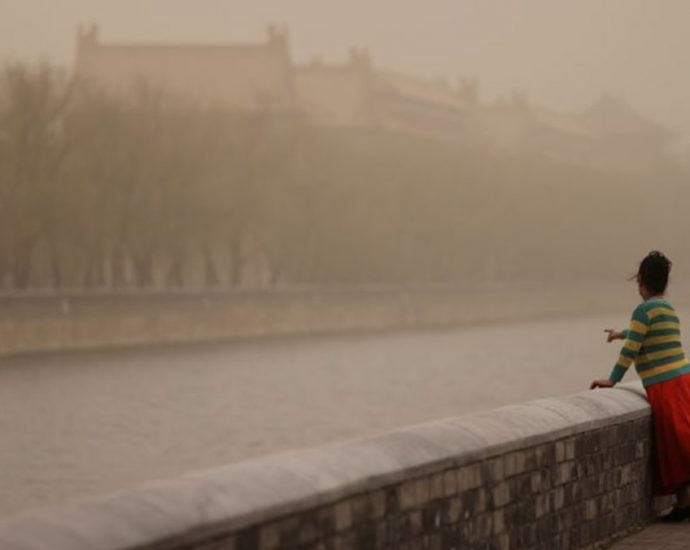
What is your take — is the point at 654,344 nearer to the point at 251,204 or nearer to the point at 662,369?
the point at 662,369

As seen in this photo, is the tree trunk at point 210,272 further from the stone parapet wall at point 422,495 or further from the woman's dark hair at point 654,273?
the woman's dark hair at point 654,273

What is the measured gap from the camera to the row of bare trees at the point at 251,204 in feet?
161

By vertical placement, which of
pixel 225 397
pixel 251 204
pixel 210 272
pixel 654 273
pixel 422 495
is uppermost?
pixel 654 273

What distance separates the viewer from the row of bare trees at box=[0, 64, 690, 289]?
1937 inches

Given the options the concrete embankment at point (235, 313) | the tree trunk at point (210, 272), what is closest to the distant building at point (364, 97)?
the concrete embankment at point (235, 313)

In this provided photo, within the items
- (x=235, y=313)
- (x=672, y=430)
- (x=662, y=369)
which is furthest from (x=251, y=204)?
(x=662, y=369)

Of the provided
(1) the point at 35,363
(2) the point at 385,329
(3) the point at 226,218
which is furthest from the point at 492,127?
(1) the point at 35,363

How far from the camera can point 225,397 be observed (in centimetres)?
3794

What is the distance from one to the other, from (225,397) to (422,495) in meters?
31.3

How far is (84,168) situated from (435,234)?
89.2 ft

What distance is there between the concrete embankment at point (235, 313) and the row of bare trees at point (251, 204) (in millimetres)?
1788

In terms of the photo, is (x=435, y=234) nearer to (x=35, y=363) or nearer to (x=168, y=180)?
(x=168, y=180)

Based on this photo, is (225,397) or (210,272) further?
(210,272)

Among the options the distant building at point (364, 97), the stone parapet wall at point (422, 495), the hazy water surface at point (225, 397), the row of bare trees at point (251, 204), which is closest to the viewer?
the stone parapet wall at point (422, 495)
